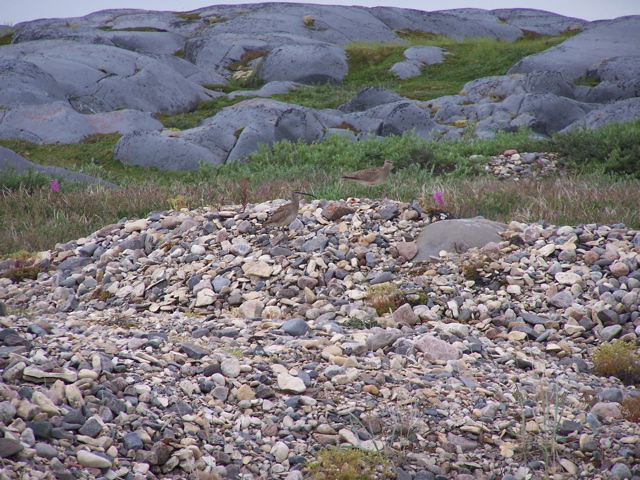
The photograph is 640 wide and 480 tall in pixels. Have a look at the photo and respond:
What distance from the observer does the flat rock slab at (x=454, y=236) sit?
26.0 ft

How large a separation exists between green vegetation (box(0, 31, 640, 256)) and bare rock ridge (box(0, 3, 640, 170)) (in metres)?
1.66

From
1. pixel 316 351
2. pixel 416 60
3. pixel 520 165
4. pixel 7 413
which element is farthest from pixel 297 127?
pixel 416 60

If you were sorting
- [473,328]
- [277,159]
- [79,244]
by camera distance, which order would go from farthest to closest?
[277,159] < [79,244] < [473,328]

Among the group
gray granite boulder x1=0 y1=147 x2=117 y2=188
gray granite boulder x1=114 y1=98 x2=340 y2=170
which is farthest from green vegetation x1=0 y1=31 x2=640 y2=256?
gray granite boulder x1=114 y1=98 x2=340 y2=170

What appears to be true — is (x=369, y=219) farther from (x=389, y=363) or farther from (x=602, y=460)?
(x=602, y=460)

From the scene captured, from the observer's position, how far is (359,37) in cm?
5925

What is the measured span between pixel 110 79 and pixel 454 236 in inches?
1236

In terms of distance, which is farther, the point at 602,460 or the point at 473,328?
the point at 473,328

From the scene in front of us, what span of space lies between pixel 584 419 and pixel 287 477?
97.3 inches

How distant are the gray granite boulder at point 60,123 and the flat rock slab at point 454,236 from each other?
2114 cm

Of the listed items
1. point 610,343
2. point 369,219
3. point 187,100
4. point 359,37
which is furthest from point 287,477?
point 359,37

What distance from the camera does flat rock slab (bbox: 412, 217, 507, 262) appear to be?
7930 mm

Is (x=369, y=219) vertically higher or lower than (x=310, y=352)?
higher

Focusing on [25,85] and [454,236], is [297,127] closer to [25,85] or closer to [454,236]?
[454,236]
